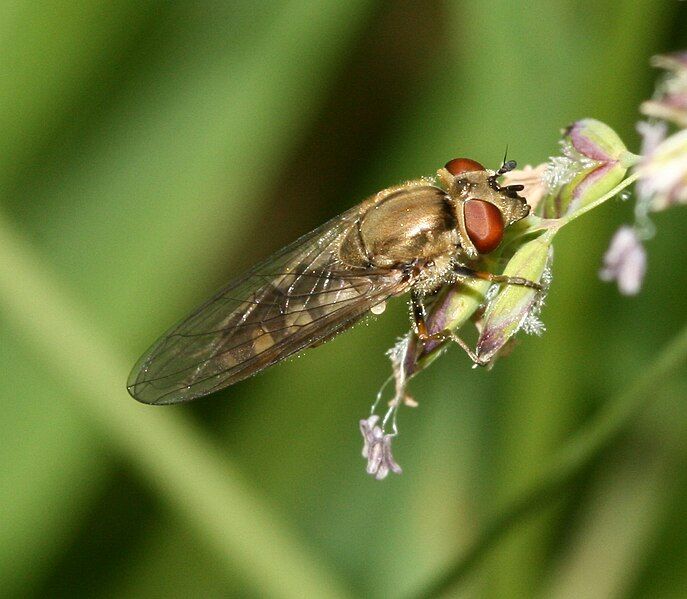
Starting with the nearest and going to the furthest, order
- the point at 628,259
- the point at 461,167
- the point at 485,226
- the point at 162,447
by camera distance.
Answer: the point at 628,259, the point at 485,226, the point at 461,167, the point at 162,447

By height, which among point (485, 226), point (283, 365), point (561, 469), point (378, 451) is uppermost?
point (485, 226)

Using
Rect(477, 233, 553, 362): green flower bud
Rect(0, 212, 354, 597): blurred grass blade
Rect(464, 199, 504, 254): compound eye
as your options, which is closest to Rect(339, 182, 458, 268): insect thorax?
Rect(464, 199, 504, 254): compound eye

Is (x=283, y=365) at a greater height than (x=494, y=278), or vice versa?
(x=494, y=278)

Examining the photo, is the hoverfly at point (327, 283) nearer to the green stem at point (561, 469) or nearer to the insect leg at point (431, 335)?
the insect leg at point (431, 335)

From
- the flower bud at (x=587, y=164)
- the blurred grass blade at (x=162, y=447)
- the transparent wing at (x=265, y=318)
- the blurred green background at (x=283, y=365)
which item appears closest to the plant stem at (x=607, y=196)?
the flower bud at (x=587, y=164)

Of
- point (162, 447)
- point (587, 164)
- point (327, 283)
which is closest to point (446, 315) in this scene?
point (587, 164)

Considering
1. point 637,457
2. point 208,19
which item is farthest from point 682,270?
point 208,19

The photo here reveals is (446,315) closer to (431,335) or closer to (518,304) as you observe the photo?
(431,335)
